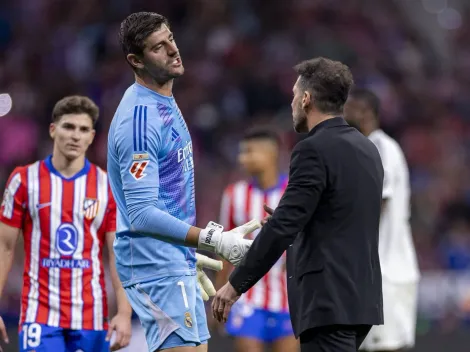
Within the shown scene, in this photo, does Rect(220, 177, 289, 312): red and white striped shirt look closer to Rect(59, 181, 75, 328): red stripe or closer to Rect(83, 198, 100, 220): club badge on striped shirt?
Rect(83, 198, 100, 220): club badge on striped shirt

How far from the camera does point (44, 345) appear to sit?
5289 mm

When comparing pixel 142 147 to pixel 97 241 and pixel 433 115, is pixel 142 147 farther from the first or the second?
pixel 433 115

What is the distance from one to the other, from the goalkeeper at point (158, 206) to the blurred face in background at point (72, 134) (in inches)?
44.9

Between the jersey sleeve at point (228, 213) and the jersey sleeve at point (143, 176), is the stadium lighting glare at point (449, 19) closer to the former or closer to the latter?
the jersey sleeve at point (228, 213)

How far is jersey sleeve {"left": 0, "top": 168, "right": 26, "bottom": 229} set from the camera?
540 cm

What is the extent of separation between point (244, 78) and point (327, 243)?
880 centimetres

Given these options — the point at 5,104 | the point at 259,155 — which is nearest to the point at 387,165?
the point at 259,155

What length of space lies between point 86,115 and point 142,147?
5.03 feet

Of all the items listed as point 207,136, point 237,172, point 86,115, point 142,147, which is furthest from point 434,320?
point 142,147

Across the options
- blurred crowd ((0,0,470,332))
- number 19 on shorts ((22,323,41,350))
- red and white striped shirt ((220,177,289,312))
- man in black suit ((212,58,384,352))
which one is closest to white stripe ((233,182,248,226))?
red and white striped shirt ((220,177,289,312))

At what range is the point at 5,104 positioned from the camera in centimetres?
1123

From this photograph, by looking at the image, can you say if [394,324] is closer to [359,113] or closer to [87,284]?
[359,113]

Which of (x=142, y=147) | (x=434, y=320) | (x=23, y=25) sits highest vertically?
(x=23, y=25)

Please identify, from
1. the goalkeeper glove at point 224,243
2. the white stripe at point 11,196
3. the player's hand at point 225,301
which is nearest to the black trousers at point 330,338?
the player's hand at point 225,301
